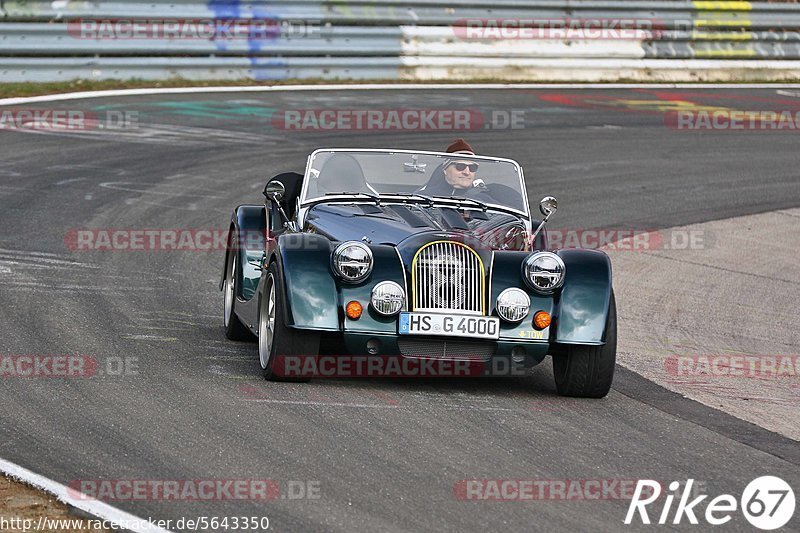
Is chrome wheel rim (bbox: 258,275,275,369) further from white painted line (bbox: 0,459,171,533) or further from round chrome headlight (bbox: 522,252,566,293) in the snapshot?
white painted line (bbox: 0,459,171,533)

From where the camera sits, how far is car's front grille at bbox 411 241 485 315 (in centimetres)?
804

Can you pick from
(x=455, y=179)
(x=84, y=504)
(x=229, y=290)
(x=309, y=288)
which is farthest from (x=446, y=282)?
(x=84, y=504)

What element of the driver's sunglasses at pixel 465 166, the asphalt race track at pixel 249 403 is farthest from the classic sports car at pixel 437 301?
the driver's sunglasses at pixel 465 166

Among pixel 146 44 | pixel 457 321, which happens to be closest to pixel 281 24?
pixel 146 44

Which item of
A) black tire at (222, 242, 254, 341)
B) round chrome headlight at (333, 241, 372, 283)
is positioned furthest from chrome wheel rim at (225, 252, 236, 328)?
round chrome headlight at (333, 241, 372, 283)

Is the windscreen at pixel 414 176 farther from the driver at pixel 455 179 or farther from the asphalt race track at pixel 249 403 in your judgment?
the asphalt race track at pixel 249 403

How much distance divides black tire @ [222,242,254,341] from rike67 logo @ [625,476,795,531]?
13.2 ft

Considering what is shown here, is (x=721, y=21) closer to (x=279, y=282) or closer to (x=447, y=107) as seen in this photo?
(x=447, y=107)

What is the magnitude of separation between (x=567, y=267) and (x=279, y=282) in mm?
1649

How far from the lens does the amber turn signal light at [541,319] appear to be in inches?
318

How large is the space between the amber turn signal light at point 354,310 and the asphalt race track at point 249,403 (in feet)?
1.37

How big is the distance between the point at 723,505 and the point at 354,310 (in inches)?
102

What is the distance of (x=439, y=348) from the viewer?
7992 mm

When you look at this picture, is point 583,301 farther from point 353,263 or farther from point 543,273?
point 353,263
